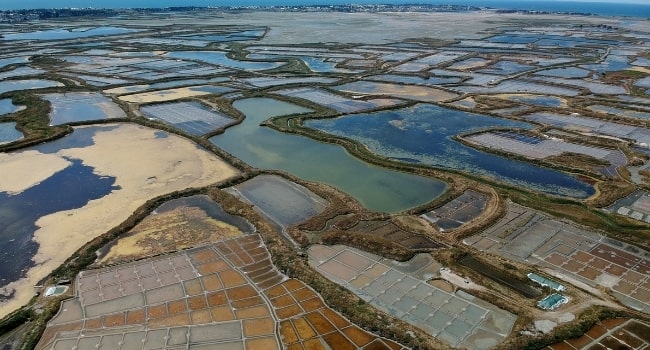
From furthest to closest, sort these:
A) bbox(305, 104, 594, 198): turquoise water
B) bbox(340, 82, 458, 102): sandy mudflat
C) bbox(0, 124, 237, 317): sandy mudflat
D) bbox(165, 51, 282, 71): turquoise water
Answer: bbox(165, 51, 282, 71): turquoise water
bbox(340, 82, 458, 102): sandy mudflat
bbox(305, 104, 594, 198): turquoise water
bbox(0, 124, 237, 317): sandy mudflat

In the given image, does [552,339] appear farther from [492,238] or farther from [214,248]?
[214,248]

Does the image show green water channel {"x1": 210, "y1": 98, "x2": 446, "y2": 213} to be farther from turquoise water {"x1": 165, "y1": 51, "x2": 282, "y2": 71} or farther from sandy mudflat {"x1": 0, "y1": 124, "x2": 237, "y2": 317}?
turquoise water {"x1": 165, "y1": 51, "x2": 282, "y2": 71}

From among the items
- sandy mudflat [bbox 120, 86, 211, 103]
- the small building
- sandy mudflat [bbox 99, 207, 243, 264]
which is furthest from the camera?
sandy mudflat [bbox 120, 86, 211, 103]


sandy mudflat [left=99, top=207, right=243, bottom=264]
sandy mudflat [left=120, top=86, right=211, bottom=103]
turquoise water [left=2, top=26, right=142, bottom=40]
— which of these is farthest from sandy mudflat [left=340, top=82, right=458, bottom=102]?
turquoise water [left=2, top=26, right=142, bottom=40]

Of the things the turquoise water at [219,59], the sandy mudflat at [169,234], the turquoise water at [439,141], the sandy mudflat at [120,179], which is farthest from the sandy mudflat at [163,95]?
the sandy mudflat at [169,234]

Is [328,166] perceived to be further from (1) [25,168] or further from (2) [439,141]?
(1) [25,168]

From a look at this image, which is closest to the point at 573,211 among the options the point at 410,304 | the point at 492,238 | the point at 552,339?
the point at 492,238
